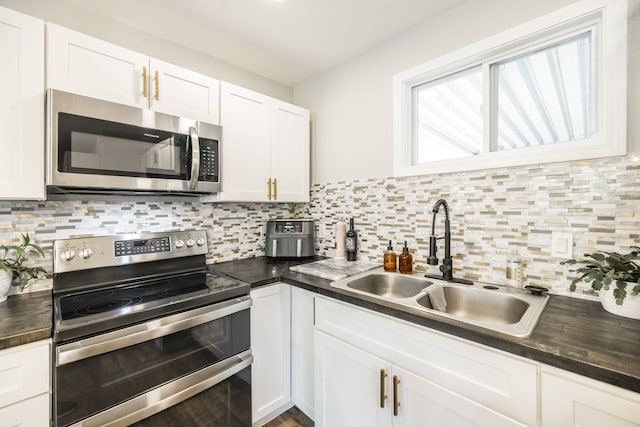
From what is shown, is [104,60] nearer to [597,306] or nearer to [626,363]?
[626,363]

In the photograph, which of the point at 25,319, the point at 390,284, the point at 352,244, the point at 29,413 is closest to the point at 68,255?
the point at 25,319

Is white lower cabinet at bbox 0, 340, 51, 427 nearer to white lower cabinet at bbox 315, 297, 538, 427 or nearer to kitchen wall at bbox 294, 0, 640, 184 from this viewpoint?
white lower cabinet at bbox 315, 297, 538, 427

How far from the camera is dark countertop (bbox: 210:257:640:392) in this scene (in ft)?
2.38

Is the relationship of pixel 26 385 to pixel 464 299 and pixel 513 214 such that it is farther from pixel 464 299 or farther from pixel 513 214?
pixel 513 214

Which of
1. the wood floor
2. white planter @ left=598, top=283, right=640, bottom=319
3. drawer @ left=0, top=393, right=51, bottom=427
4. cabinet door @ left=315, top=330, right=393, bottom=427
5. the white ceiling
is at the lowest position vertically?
the wood floor

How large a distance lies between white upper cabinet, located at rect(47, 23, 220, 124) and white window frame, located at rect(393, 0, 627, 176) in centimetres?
132

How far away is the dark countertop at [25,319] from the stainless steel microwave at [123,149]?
0.51 m

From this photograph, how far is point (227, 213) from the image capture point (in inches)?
83.2

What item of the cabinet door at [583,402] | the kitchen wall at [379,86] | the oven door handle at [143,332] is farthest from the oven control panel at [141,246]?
the cabinet door at [583,402]

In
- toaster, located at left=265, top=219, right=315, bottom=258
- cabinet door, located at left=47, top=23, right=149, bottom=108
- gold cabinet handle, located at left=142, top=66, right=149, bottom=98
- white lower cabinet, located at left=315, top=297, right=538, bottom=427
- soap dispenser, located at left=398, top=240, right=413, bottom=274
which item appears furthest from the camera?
toaster, located at left=265, top=219, right=315, bottom=258

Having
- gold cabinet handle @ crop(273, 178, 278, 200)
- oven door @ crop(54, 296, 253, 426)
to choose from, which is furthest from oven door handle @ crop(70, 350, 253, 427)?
gold cabinet handle @ crop(273, 178, 278, 200)

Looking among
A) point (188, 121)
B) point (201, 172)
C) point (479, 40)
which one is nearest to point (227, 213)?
point (201, 172)

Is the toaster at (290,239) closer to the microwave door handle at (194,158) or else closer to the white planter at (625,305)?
the microwave door handle at (194,158)

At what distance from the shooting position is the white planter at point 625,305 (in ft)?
3.23
